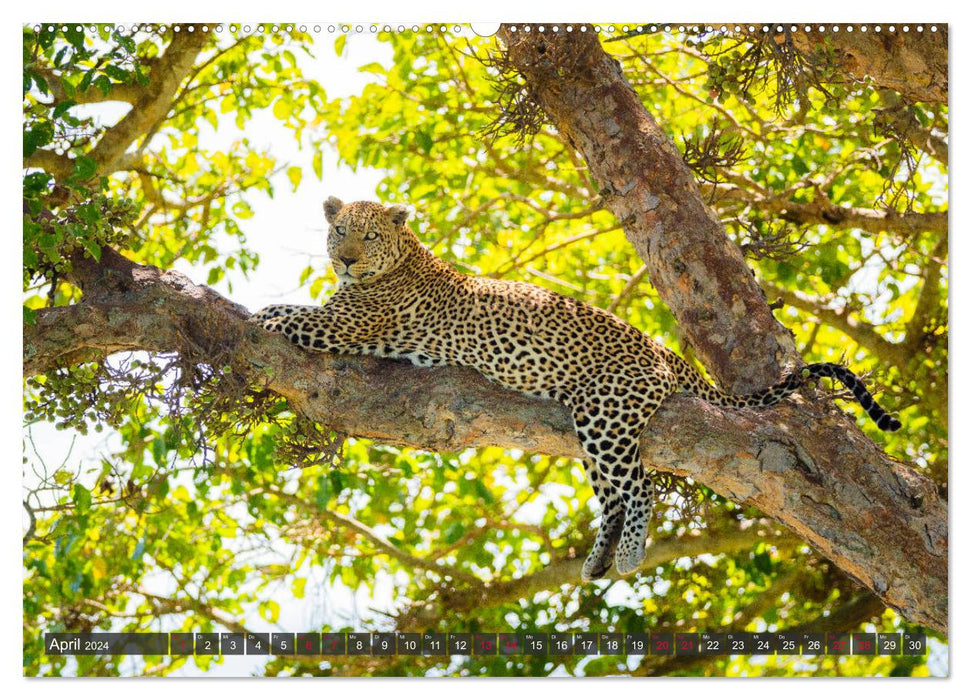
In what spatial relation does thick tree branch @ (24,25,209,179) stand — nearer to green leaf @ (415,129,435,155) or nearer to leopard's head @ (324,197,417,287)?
leopard's head @ (324,197,417,287)

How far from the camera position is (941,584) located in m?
4.66

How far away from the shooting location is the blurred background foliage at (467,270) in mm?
5094

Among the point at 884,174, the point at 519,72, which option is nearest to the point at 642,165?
the point at 519,72

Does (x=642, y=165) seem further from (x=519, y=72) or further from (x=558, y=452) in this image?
(x=558, y=452)

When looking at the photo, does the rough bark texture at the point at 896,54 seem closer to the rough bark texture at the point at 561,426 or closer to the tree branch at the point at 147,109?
the rough bark texture at the point at 561,426

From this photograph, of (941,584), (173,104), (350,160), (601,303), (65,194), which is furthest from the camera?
(601,303)

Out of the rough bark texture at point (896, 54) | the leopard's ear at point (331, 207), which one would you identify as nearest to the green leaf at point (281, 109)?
the leopard's ear at point (331, 207)

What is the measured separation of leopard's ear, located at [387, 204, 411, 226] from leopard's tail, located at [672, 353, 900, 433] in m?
1.57

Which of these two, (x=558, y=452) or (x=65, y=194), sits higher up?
(x=65, y=194)

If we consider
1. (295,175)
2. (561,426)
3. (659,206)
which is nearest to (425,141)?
(295,175)

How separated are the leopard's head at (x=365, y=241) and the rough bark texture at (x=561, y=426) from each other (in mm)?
698

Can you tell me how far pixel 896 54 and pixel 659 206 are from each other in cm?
131

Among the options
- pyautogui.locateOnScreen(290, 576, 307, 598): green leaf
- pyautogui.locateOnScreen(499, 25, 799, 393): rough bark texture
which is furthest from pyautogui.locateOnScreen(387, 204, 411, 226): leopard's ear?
pyautogui.locateOnScreen(290, 576, 307, 598): green leaf

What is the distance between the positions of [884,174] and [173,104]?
4.50 metres
